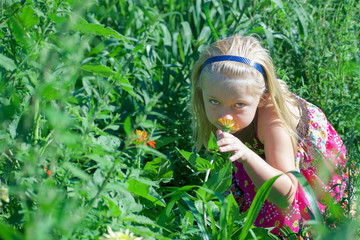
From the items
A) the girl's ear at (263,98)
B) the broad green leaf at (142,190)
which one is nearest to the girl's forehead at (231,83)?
the girl's ear at (263,98)

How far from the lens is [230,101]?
5.57 ft

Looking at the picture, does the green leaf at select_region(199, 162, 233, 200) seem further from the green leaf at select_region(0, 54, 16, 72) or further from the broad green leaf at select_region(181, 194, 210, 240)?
the green leaf at select_region(0, 54, 16, 72)

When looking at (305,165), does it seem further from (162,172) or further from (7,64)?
(7,64)

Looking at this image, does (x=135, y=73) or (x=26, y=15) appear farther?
(x=135, y=73)

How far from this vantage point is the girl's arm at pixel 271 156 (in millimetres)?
1539

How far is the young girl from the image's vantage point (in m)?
1.68

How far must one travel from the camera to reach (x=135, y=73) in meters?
2.54

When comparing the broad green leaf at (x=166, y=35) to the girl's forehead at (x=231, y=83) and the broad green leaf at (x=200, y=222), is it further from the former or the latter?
the broad green leaf at (x=200, y=222)

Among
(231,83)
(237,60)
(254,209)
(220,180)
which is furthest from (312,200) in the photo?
(237,60)

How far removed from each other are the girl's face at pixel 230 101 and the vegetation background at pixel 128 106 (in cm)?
22

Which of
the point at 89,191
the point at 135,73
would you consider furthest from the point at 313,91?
the point at 89,191

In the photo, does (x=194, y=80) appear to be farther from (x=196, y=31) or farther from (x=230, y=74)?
(x=196, y=31)

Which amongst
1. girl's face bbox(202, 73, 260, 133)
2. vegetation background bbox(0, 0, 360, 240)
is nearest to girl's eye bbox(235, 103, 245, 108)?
girl's face bbox(202, 73, 260, 133)

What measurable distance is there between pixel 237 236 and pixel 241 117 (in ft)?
1.63
